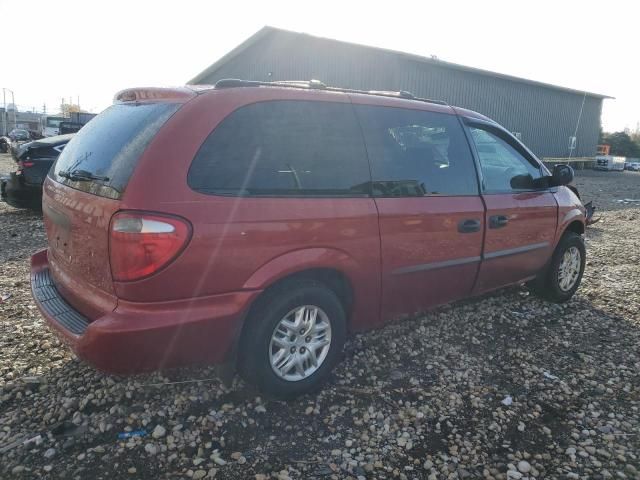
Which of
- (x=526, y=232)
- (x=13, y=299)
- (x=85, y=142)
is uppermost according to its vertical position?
(x=85, y=142)

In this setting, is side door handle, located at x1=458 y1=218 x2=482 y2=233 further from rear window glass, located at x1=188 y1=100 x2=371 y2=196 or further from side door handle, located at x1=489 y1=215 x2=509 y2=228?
rear window glass, located at x1=188 y1=100 x2=371 y2=196

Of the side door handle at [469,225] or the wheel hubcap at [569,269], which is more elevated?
the side door handle at [469,225]

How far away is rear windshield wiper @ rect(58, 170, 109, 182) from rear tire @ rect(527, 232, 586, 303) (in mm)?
3971

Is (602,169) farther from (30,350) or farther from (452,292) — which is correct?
(30,350)

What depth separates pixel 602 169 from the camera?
34.5 meters

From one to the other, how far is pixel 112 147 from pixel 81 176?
0.25m

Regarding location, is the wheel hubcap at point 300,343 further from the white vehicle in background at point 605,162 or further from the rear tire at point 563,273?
the white vehicle in background at point 605,162

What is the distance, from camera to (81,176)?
250 centimetres

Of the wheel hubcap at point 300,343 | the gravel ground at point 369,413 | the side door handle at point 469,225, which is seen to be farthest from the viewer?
the side door handle at point 469,225

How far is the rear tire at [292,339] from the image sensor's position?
2.50 meters

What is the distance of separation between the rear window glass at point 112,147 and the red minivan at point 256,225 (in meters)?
0.01

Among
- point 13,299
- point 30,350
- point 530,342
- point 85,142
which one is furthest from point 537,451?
point 13,299

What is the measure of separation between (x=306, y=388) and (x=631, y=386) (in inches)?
88.9

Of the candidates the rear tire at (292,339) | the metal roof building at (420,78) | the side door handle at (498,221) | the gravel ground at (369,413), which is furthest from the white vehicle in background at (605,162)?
the rear tire at (292,339)
